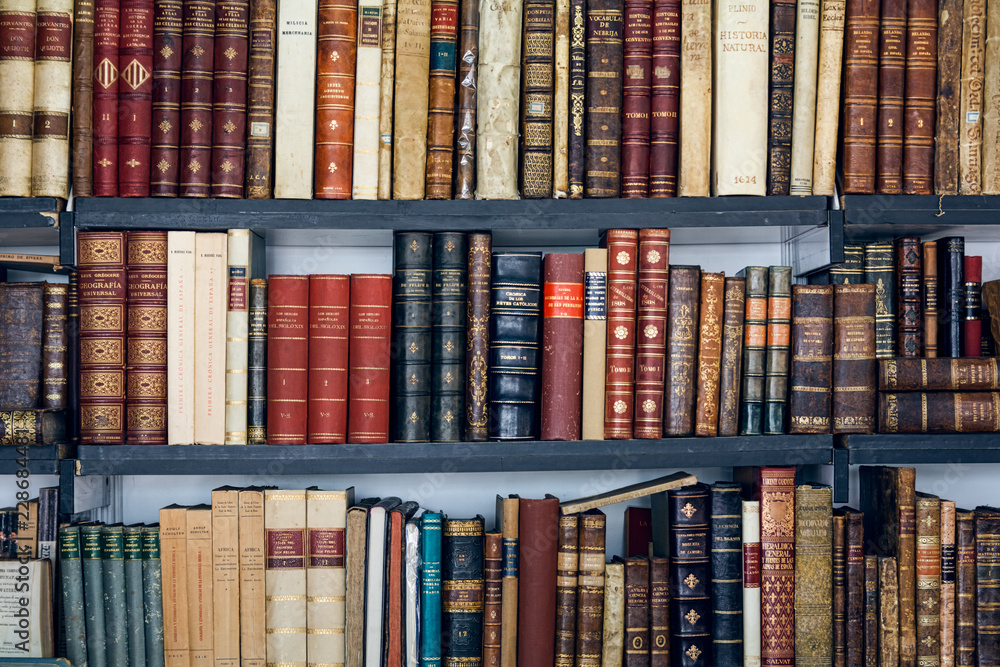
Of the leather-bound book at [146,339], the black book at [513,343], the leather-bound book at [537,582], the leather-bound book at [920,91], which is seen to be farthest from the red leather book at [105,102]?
the leather-bound book at [920,91]

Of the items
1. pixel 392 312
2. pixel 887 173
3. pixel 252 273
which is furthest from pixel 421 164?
pixel 887 173

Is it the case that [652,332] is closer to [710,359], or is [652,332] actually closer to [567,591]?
[710,359]

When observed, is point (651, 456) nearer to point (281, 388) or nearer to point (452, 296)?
point (452, 296)

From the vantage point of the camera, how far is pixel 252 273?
4.83 feet

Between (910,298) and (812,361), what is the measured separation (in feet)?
0.84

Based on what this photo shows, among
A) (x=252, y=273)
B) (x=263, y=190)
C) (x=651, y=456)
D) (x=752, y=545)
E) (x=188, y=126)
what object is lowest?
(x=752, y=545)

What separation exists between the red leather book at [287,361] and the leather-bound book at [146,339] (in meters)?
0.21

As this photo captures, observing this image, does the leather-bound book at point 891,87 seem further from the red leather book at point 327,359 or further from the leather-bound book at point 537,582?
the red leather book at point 327,359

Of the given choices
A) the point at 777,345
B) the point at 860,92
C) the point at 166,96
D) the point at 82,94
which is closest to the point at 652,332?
the point at 777,345

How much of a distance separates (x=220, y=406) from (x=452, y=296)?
19.8 inches

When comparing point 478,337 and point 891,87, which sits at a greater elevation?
point 891,87

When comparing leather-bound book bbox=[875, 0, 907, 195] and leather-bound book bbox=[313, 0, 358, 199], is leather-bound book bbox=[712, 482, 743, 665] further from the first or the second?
leather-bound book bbox=[313, 0, 358, 199]

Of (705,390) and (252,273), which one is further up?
(252,273)

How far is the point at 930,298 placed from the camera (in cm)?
147
